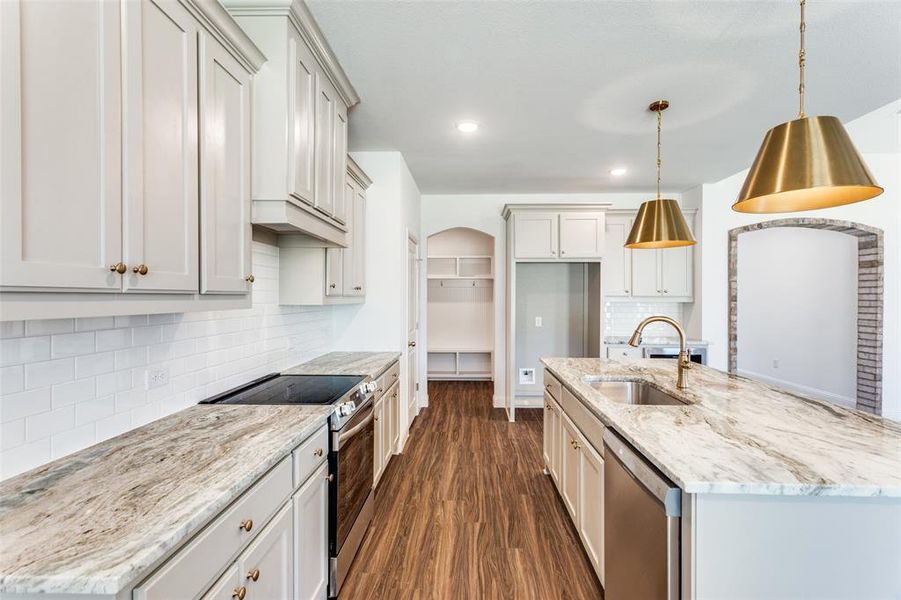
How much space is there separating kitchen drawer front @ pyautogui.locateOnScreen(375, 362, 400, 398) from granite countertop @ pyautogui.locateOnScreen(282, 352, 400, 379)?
5 centimetres

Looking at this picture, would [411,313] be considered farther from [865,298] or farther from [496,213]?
[865,298]

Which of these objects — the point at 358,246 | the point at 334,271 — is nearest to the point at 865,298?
the point at 358,246

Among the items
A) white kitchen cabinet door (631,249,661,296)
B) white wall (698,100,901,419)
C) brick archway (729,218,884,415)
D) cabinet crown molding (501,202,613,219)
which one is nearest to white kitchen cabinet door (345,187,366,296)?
cabinet crown molding (501,202,613,219)

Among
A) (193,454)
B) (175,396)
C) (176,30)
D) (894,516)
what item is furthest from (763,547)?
(176,30)

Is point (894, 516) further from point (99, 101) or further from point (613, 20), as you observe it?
point (99, 101)

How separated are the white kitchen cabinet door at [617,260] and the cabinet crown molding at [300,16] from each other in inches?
149

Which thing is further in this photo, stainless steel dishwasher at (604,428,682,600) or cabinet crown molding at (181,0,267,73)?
cabinet crown molding at (181,0,267,73)

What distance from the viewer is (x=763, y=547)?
110 cm

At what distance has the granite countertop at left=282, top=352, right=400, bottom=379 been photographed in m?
2.62

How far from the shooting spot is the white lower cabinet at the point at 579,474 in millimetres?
1844

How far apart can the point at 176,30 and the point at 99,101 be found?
451mm

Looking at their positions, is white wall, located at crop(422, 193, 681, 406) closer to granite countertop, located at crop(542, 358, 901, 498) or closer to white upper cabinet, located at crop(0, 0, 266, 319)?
granite countertop, located at crop(542, 358, 901, 498)

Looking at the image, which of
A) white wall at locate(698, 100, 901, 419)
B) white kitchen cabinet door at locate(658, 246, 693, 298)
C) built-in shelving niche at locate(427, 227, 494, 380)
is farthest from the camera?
built-in shelving niche at locate(427, 227, 494, 380)

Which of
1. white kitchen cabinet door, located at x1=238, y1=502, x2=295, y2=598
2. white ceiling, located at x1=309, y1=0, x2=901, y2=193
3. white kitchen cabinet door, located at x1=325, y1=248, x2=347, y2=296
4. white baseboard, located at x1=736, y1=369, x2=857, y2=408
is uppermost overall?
white ceiling, located at x1=309, y1=0, x2=901, y2=193
